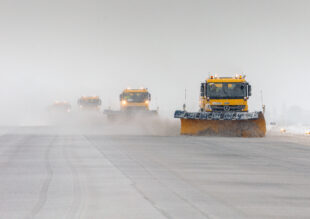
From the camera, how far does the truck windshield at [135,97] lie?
4094 cm

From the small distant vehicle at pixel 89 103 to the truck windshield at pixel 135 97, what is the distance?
11541 millimetres

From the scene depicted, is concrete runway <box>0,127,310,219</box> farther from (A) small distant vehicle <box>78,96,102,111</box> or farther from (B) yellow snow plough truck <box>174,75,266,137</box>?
(A) small distant vehicle <box>78,96,102,111</box>

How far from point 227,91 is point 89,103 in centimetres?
2817

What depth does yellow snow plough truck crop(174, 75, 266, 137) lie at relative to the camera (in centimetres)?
2419

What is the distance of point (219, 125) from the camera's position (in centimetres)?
2509

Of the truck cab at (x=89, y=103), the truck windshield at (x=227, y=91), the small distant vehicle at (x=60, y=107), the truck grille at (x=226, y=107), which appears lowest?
the small distant vehicle at (x=60, y=107)

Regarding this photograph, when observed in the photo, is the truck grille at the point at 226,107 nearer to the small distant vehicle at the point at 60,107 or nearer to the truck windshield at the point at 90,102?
the truck windshield at the point at 90,102

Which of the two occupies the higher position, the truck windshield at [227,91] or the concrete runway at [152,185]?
the truck windshield at [227,91]

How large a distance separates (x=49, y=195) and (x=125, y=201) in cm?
119

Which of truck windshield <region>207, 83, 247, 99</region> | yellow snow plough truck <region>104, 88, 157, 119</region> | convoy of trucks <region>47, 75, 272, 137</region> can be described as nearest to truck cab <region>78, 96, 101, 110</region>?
yellow snow plough truck <region>104, 88, 157, 119</region>

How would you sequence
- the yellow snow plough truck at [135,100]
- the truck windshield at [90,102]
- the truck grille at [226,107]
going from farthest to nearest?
1. the truck windshield at [90,102]
2. the yellow snow plough truck at [135,100]
3. the truck grille at [226,107]

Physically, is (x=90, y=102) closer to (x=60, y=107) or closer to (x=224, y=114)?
(x=60, y=107)

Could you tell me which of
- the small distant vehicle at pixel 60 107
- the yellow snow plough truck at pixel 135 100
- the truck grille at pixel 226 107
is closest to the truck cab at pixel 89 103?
the small distant vehicle at pixel 60 107

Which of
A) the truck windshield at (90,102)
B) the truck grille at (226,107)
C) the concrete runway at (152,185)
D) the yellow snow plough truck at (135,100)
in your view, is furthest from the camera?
the truck windshield at (90,102)
